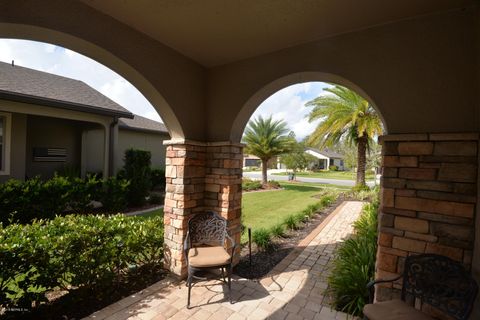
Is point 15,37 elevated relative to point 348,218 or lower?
elevated

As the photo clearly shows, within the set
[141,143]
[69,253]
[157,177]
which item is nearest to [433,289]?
[69,253]

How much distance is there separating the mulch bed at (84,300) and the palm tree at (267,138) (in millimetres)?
12180

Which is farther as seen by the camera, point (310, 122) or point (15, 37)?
point (310, 122)

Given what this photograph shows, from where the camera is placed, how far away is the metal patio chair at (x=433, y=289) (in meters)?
1.87

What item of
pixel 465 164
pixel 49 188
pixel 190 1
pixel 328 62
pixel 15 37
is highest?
pixel 190 1

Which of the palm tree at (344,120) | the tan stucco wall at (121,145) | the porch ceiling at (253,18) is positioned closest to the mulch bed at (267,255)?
the porch ceiling at (253,18)

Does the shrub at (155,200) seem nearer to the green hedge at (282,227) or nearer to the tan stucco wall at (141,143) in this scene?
the tan stucco wall at (141,143)

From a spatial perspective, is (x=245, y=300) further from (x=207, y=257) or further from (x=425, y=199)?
(x=425, y=199)

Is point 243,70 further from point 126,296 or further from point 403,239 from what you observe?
point 126,296

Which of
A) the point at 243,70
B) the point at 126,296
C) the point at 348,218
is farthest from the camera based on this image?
the point at 348,218

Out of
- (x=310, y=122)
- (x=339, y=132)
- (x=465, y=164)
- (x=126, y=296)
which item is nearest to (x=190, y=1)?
(x=465, y=164)

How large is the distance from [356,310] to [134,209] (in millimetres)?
7345

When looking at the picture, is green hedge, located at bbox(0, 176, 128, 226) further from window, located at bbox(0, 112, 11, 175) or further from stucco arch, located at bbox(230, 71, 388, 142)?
stucco arch, located at bbox(230, 71, 388, 142)

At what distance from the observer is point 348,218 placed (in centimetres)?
754
